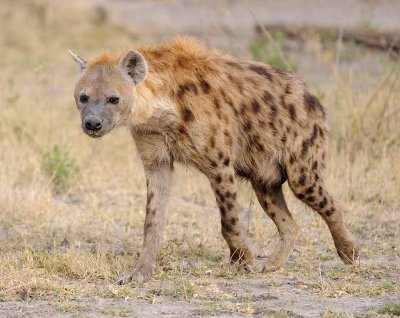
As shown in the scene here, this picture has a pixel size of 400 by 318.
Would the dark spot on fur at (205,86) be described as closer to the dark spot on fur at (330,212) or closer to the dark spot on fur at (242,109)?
the dark spot on fur at (242,109)

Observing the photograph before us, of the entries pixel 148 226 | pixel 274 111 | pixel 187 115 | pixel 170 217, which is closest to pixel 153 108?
pixel 187 115

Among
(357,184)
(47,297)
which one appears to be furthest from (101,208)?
(47,297)

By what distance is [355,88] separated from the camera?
30.8 ft

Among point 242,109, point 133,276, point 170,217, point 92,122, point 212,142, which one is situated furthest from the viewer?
point 170,217

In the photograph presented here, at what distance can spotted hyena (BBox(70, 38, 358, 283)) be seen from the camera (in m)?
5.81

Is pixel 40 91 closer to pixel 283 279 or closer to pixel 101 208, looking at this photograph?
pixel 101 208

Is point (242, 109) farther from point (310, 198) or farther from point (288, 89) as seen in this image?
point (310, 198)

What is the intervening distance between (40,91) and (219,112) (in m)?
5.62

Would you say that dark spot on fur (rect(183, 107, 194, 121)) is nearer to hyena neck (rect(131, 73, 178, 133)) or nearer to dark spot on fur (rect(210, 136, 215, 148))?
hyena neck (rect(131, 73, 178, 133))

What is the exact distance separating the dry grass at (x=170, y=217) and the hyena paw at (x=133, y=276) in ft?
0.21

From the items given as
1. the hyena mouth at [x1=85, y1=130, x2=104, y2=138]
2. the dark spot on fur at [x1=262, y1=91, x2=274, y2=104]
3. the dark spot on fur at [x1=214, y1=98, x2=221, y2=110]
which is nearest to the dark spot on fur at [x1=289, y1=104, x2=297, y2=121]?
the dark spot on fur at [x1=262, y1=91, x2=274, y2=104]

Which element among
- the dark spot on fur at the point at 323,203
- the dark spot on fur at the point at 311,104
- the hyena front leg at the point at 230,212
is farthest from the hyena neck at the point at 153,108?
the dark spot on fur at the point at 323,203

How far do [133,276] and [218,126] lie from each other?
958 millimetres

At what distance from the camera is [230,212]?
5988 millimetres
